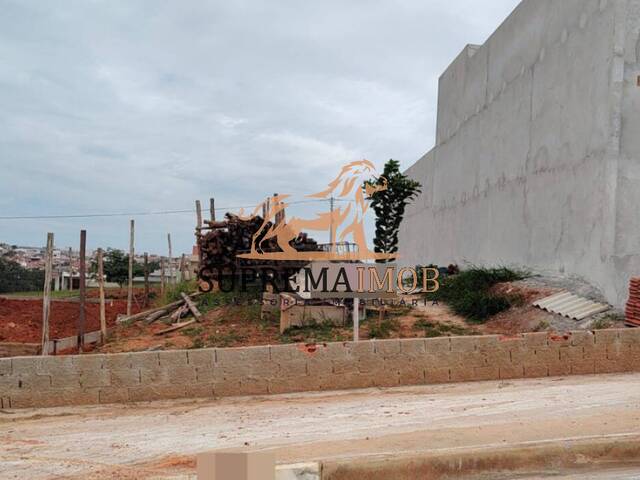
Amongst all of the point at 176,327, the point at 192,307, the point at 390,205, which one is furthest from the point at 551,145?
the point at 176,327

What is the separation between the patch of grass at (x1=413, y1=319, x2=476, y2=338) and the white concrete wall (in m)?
2.91

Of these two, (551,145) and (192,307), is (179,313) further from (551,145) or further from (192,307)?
(551,145)

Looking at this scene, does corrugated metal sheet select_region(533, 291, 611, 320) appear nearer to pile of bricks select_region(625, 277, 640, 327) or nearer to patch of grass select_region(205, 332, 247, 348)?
pile of bricks select_region(625, 277, 640, 327)

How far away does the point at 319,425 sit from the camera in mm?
5648

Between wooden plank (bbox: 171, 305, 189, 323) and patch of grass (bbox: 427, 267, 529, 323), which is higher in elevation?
patch of grass (bbox: 427, 267, 529, 323)

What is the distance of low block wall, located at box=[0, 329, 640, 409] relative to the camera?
7000mm

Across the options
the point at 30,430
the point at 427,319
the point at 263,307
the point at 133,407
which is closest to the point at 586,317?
the point at 427,319

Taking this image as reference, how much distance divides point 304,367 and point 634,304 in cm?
630

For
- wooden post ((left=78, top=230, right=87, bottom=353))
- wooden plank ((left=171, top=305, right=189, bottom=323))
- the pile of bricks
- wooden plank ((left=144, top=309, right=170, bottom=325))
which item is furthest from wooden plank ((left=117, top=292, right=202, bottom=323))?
the pile of bricks

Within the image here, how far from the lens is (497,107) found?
16.5m

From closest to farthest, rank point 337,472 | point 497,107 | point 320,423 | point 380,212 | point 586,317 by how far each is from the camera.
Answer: point 337,472, point 320,423, point 586,317, point 497,107, point 380,212

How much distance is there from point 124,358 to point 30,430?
1408 millimetres

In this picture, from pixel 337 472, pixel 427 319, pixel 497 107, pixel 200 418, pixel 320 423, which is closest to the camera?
pixel 337 472

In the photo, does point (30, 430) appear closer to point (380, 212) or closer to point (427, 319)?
point (427, 319)
